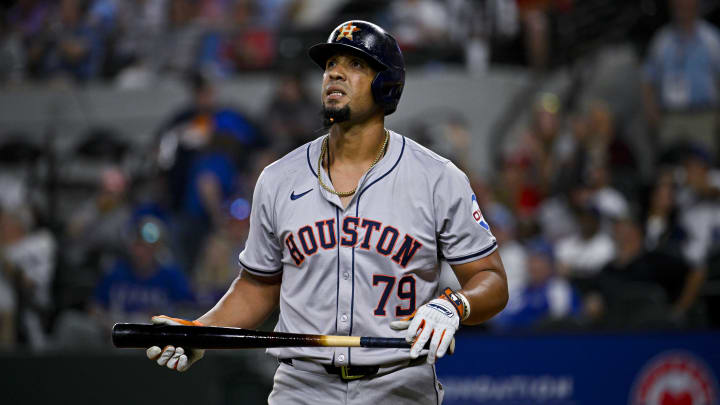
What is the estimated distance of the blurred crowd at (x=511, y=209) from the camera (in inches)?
304

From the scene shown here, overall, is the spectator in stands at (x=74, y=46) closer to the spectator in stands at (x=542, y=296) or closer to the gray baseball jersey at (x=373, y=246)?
the spectator in stands at (x=542, y=296)

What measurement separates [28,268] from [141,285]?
1.34 metres

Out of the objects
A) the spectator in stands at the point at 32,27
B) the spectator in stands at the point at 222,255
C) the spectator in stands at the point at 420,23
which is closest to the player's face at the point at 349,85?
the spectator in stands at the point at 222,255

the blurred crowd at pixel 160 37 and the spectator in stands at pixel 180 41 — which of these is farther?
the spectator in stands at pixel 180 41

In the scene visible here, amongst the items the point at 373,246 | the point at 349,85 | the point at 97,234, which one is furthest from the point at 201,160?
the point at 373,246

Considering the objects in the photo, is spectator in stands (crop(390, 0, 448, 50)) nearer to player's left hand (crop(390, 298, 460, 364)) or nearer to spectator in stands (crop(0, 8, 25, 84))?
spectator in stands (crop(0, 8, 25, 84))

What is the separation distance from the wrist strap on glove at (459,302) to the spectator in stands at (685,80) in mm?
6133

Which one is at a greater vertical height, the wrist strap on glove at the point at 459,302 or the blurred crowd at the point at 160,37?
the blurred crowd at the point at 160,37

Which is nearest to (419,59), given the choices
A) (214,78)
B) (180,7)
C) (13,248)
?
(214,78)

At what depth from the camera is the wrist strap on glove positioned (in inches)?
136

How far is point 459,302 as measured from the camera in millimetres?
3484

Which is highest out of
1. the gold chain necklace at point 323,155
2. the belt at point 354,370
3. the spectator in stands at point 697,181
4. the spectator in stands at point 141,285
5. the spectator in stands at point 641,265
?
the gold chain necklace at point 323,155

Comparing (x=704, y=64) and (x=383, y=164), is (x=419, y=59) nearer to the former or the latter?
(x=704, y=64)

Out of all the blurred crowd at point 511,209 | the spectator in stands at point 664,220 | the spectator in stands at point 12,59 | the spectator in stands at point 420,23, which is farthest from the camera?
the spectator in stands at point 12,59
